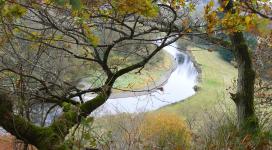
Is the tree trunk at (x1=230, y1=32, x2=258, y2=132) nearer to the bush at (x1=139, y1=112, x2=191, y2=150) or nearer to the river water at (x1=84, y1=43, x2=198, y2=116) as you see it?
the bush at (x1=139, y1=112, x2=191, y2=150)

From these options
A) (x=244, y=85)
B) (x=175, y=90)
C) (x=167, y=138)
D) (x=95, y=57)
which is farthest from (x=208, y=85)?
(x=95, y=57)

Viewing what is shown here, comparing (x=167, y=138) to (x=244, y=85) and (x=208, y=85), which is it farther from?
(x=208, y=85)

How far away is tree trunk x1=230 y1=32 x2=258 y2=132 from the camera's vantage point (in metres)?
6.87

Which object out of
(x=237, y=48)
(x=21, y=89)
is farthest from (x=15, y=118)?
(x=237, y=48)

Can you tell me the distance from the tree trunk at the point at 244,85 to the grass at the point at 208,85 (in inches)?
874

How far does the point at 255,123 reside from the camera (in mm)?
6969

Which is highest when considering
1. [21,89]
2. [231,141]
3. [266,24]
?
[266,24]

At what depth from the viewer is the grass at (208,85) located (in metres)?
32.5

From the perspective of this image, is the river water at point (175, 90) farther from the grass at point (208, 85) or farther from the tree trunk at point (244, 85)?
the tree trunk at point (244, 85)

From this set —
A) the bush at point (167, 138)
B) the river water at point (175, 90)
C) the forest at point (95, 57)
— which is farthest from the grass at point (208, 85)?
the forest at point (95, 57)

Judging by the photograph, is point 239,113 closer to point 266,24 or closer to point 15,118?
point 266,24

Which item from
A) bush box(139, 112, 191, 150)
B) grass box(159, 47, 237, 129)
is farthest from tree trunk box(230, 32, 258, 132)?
→ grass box(159, 47, 237, 129)

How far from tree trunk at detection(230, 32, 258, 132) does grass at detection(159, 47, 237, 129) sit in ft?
72.8

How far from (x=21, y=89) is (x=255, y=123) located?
13.9 feet
